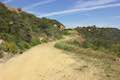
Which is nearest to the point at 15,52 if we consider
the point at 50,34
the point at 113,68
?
the point at 113,68

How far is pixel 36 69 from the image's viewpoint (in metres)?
17.1

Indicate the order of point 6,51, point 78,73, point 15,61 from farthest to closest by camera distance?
point 6,51 → point 15,61 → point 78,73

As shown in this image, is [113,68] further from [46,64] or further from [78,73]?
[46,64]

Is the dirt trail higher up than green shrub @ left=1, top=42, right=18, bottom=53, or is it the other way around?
green shrub @ left=1, top=42, right=18, bottom=53

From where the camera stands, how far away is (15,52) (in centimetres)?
2536

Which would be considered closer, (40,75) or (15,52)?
(40,75)

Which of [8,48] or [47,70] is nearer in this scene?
[47,70]

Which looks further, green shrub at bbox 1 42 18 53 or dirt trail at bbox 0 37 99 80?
green shrub at bbox 1 42 18 53

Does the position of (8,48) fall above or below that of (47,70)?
above

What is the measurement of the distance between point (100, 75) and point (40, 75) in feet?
9.55

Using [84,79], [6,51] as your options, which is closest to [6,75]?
[84,79]

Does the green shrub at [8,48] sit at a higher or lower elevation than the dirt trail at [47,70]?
higher

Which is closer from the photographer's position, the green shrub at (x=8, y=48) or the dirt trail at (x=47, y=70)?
the dirt trail at (x=47, y=70)

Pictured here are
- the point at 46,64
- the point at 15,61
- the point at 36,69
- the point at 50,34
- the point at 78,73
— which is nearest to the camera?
the point at 78,73
